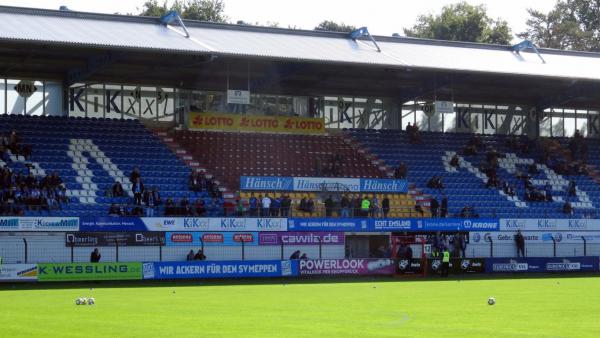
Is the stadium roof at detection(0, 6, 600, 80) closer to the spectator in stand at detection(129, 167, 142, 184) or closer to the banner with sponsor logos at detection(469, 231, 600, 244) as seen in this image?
the spectator in stand at detection(129, 167, 142, 184)

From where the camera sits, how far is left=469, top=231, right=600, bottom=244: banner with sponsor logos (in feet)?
163

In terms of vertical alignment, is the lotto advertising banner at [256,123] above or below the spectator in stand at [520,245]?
above

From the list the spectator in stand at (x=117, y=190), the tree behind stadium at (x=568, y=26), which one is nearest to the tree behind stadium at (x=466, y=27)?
the tree behind stadium at (x=568, y=26)

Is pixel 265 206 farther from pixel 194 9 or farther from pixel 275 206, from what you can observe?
pixel 194 9

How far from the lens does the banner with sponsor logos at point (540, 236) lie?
163ft

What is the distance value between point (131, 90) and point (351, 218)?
589 inches

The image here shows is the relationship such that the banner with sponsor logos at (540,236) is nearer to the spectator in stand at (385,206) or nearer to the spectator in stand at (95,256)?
the spectator in stand at (385,206)

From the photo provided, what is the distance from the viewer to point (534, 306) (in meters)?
26.0

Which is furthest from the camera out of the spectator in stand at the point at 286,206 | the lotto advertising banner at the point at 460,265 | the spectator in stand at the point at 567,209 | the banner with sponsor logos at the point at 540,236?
the spectator in stand at the point at 567,209

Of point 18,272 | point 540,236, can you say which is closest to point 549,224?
point 540,236

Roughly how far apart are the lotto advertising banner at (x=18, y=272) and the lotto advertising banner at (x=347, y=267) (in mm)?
11540

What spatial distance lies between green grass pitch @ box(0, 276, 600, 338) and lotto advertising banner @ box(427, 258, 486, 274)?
741 cm

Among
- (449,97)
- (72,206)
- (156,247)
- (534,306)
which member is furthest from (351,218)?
(534,306)

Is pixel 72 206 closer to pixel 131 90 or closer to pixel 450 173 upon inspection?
pixel 131 90
